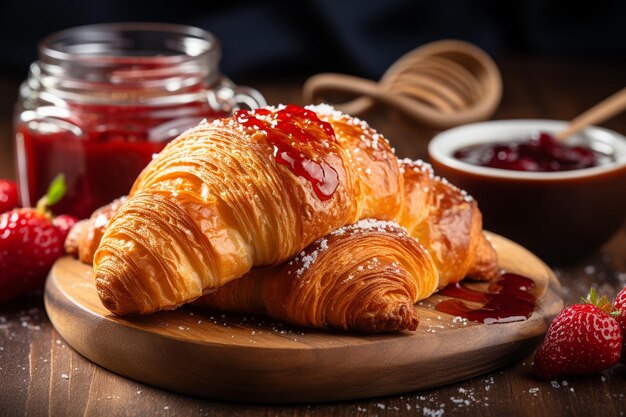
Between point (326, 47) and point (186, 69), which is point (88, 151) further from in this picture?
point (326, 47)

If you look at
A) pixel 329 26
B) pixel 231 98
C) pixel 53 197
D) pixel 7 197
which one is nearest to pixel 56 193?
pixel 53 197

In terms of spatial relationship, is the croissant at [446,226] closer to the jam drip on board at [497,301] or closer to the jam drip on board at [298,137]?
the jam drip on board at [497,301]

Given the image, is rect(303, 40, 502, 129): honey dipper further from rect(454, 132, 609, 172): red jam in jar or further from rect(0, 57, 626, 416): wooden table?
rect(0, 57, 626, 416): wooden table

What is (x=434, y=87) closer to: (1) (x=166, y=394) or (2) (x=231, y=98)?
(2) (x=231, y=98)

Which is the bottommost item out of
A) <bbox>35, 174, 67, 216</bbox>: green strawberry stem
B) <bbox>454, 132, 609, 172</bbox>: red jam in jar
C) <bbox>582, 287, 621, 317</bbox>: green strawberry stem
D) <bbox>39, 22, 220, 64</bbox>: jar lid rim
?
<bbox>35, 174, 67, 216</bbox>: green strawberry stem

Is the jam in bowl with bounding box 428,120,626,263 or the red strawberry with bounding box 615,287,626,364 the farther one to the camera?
the jam in bowl with bounding box 428,120,626,263

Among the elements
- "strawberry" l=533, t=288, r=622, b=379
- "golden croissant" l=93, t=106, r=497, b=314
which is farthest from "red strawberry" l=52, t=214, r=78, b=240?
"strawberry" l=533, t=288, r=622, b=379
